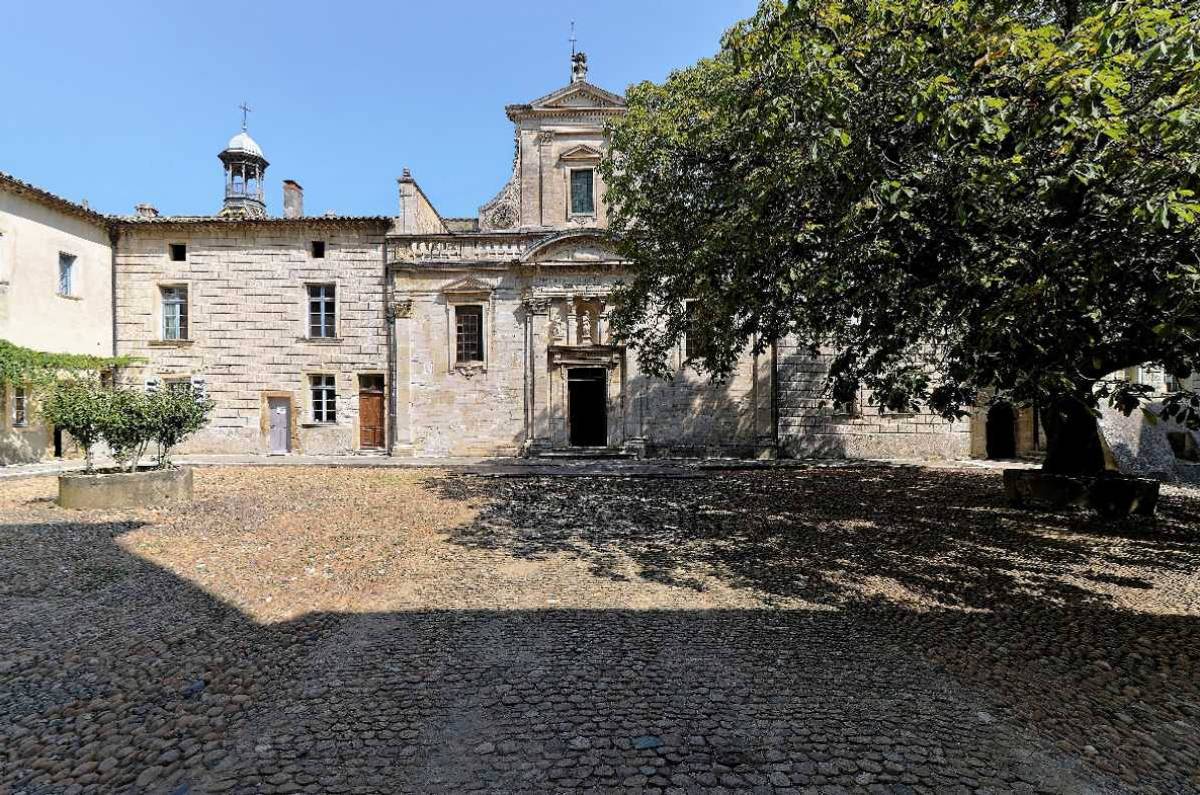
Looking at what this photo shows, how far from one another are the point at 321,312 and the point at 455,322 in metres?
4.53

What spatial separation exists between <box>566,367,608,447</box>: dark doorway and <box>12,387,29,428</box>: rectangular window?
15.2 metres

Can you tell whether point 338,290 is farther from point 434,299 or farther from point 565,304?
point 565,304

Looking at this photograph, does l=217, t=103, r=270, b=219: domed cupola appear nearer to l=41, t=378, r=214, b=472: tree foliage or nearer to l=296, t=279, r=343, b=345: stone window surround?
l=296, t=279, r=343, b=345: stone window surround

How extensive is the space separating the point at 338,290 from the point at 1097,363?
744 inches

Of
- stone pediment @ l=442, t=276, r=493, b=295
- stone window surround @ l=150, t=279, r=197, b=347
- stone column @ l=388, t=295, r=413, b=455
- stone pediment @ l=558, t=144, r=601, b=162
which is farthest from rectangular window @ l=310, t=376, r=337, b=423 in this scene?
stone pediment @ l=558, t=144, r=601, b=162

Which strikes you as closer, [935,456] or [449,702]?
[449,702]

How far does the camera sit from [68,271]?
17.1m

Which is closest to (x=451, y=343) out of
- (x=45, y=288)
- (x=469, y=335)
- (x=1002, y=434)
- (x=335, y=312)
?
(x=469, y=335)

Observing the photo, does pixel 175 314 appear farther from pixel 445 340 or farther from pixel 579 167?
pixel 579 167

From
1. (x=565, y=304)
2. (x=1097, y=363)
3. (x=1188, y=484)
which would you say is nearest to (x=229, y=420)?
(x=565, y=304)

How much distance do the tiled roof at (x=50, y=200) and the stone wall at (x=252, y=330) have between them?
0.88m

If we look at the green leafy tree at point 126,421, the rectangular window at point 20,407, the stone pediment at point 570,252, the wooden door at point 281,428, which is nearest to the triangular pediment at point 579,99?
the stone pediment at point 570,252

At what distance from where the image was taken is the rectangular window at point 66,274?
16828mm

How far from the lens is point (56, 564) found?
236 inches
